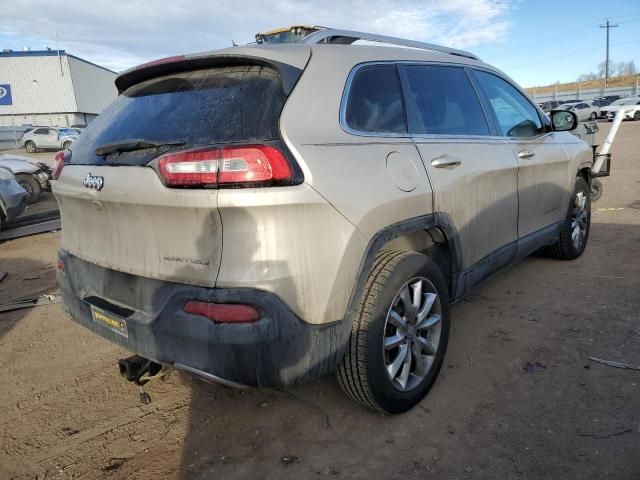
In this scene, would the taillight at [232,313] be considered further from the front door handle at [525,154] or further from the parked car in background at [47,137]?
the parked car in background at [47,137]

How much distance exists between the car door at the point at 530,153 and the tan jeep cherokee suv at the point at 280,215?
0.73 m

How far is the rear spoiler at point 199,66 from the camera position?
84.3 inches

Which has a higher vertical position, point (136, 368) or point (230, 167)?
point (230, 167)

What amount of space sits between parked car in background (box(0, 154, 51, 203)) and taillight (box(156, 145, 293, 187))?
980 cm

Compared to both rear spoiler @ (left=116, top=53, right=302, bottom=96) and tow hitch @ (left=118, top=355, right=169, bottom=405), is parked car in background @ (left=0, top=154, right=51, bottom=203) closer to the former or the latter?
rear spoiler @ (left=116, top=53, right=302, bottom=96)

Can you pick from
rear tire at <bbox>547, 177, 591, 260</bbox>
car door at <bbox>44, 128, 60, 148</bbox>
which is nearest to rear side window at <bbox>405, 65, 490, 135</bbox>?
rear tire at <bbox>547, 177, 591, 260</bbox>

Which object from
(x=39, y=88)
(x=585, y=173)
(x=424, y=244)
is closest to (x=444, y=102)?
(x=424, y=244)

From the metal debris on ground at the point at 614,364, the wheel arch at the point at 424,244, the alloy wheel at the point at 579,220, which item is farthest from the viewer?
the alloy wheel at the point at 579,220

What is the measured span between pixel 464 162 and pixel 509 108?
1218mm

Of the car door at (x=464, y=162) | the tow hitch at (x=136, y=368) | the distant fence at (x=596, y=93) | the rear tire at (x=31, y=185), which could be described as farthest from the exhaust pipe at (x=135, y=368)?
the distant fence at (x=596, y=93)

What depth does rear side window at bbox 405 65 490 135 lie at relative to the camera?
2.85 m

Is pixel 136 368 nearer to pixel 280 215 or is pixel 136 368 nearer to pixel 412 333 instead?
pixel 280 215

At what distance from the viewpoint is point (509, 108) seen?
151 inches

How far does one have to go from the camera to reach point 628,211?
278 inches
